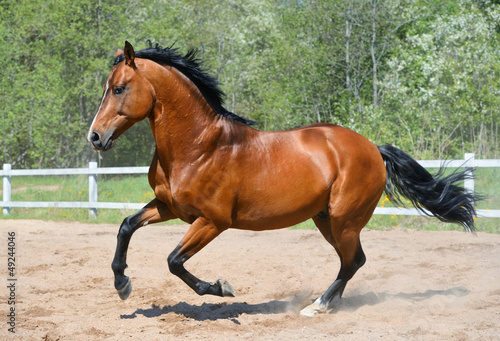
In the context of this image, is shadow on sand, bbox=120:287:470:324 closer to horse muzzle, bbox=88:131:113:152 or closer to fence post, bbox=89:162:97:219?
horse muzzle, bbox=88:131:113:152

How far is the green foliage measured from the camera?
2116 centimetres

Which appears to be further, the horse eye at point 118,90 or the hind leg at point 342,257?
the hind leg at point 342,257

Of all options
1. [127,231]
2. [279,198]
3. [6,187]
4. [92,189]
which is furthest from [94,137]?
[6,187]

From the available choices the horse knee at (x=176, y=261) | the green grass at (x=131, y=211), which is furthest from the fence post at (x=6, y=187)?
the horse knee at (x=176, y=261)

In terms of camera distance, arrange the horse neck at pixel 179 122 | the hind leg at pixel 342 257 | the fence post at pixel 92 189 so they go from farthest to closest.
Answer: the fence post at pixel 92 189, the hind leg at pixel 342 257, the horse neck at pixel 179 122

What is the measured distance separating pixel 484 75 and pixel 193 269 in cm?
1740

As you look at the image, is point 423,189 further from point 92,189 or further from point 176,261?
point 92,189

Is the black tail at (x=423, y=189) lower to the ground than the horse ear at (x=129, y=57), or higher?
lower

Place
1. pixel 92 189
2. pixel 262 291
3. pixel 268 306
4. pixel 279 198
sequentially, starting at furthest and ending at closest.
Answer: pixel 92 189 < pixel 262 291 < pixel 268 306 < pixel 279 198

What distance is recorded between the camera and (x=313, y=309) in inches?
182

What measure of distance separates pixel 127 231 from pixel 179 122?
98cm

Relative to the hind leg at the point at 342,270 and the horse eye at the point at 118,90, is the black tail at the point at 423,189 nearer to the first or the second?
the hind leg at the point at 342,270

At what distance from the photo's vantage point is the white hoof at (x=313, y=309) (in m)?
4.57

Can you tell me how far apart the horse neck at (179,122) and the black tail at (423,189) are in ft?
6.75
